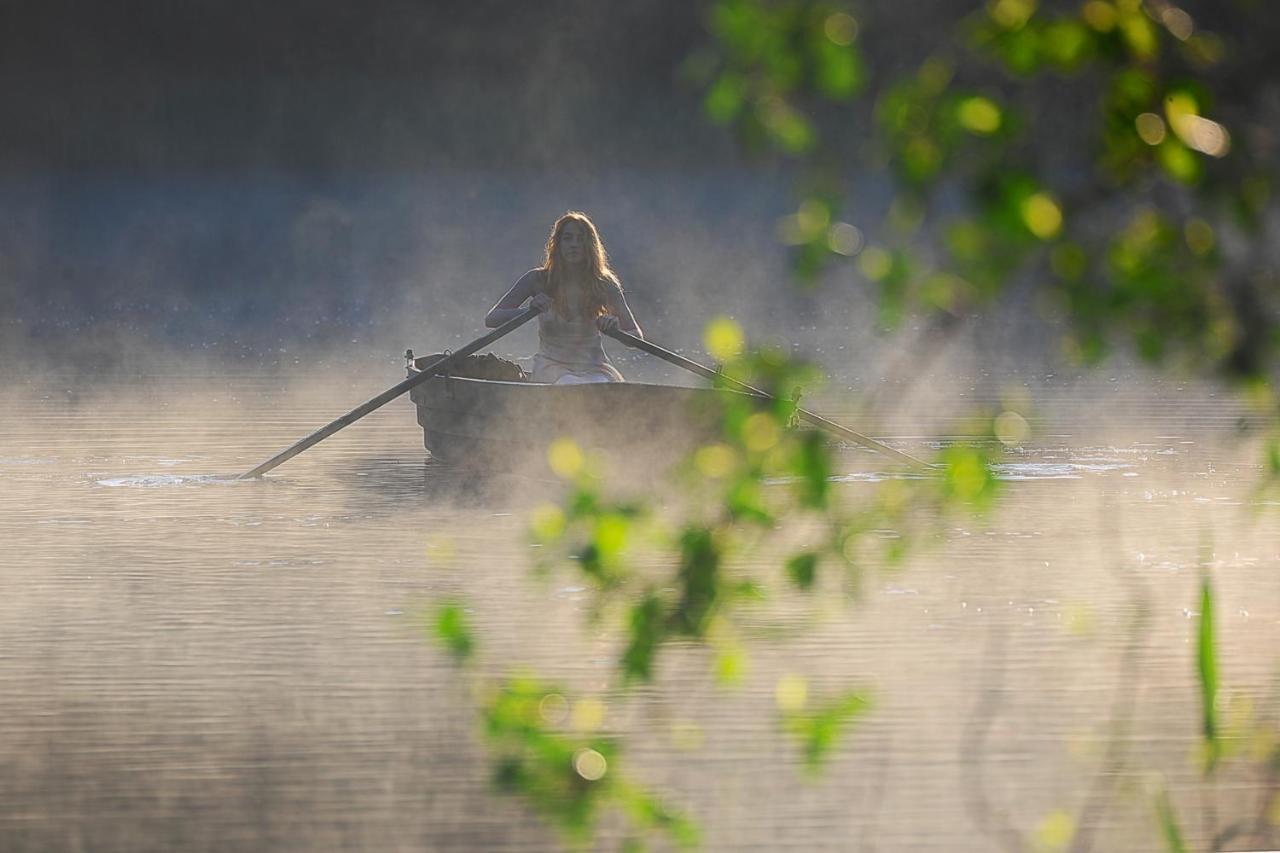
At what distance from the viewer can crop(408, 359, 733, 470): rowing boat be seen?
10.0 metres

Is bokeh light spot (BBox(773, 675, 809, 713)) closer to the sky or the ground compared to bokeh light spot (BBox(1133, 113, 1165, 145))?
closer to the ground

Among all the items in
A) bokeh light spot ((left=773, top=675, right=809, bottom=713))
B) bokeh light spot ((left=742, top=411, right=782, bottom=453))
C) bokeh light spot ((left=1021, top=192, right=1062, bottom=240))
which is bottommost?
bokeh light spot ((left=773, top=675, right=809, bottom=713))

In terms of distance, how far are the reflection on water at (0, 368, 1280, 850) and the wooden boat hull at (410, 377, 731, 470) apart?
11.1 inches

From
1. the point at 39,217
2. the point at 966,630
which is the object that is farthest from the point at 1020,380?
the point at 39,217

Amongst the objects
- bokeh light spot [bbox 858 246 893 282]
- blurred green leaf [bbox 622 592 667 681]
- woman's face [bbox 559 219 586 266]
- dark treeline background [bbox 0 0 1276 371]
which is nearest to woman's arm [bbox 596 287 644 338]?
woman's face [bbox 559 219 586 266]

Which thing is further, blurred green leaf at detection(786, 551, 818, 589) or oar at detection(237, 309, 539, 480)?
oar at detection(237, 309, 539, 480)

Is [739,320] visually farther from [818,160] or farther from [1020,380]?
[818,160]

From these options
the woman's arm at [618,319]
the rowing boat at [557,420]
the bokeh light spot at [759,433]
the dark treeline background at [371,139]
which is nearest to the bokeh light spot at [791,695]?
the bokeh light spot at [759,433]

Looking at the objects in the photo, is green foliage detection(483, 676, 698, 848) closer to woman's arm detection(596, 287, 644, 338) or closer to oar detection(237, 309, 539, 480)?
woman's arm detection(596, 287, 644, 338)

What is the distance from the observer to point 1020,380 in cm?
1560

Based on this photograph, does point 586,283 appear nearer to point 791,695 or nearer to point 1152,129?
point 791,695

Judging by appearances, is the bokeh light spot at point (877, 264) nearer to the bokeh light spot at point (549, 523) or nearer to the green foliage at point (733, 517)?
the green foliage at point (733, 517)

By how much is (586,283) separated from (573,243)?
0.23 m

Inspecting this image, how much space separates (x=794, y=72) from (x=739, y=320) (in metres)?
19.9
